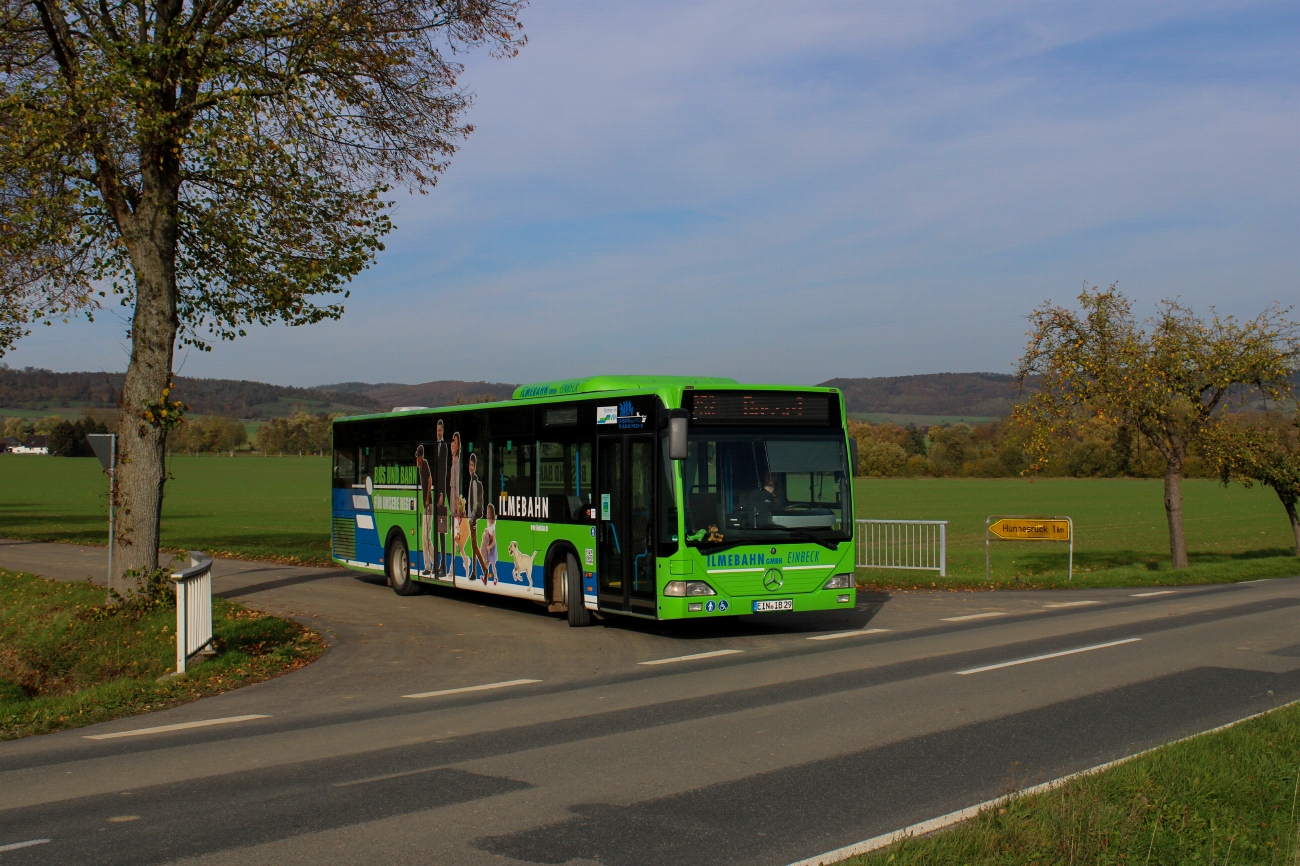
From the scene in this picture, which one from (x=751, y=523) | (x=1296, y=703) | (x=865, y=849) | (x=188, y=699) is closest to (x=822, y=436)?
(x=751, y=523)

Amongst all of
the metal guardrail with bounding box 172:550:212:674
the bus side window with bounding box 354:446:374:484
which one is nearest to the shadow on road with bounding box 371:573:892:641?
the bus side window with bounding box 354:446:374:484

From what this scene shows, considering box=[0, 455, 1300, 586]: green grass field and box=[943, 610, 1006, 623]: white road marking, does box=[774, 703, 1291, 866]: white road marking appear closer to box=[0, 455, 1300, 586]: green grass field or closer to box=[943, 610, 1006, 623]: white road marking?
box=[943, 610, 1006, 623]: white road marking

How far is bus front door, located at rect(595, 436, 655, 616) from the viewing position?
1291 cm

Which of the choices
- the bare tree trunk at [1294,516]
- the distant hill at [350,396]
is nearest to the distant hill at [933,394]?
the distant hill at [350,396]

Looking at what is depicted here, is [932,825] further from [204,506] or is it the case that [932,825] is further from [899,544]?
[204,506]

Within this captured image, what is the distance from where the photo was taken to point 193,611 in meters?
11.2

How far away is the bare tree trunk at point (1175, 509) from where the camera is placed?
80.3ft

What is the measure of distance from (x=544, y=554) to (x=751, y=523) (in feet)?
10.5

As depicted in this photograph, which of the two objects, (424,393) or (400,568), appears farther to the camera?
(424,393)

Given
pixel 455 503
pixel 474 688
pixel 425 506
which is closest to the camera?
pixel 474 688

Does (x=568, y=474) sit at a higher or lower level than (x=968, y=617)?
higher

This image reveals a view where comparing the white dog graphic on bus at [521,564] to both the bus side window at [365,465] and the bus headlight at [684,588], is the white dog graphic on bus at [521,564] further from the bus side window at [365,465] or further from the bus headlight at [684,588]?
the bus side window at [365,465]

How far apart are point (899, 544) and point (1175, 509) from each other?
689cm

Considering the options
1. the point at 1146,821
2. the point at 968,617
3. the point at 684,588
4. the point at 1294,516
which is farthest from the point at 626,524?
the point at 1294,516
